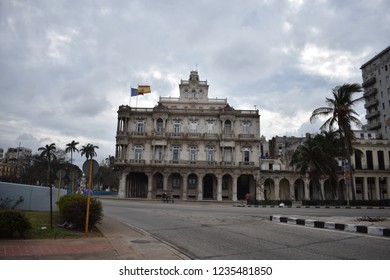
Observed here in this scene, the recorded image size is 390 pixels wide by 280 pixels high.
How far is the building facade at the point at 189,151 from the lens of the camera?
154ft

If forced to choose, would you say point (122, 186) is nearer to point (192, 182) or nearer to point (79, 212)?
point (192, 182)

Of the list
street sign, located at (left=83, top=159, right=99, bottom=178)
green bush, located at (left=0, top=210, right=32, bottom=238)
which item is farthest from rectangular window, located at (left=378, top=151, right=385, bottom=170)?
green bush, located at (left=0, top=210, right=32, bottom=238)

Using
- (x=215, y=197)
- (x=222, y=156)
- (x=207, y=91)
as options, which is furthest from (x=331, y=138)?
(x=207, y=91)

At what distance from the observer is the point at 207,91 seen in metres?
56.4

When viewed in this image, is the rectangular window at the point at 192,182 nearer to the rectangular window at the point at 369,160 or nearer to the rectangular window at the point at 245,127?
the rectangular window at the point at 245,127

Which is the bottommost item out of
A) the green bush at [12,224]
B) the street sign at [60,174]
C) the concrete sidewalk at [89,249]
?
the concrete sidewalk at [89,249]

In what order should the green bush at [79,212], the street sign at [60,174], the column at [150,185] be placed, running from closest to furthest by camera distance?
1. the green bush at [79,212]
2. the street sign at [60,174]
3. the column at [150,185]

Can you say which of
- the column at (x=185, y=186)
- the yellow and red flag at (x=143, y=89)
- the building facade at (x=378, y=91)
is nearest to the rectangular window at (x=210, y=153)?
the column at (x=185, y=186)

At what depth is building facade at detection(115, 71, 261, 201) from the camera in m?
46.9

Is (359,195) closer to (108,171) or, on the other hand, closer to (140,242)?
(140,242)

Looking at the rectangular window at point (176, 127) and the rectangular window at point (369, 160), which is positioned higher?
the rectangular window at point (176, 127)

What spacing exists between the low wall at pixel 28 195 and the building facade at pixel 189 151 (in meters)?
27.3

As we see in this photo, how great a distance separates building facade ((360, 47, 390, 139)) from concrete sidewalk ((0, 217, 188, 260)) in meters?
61.6

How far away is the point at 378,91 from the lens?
61.0m
